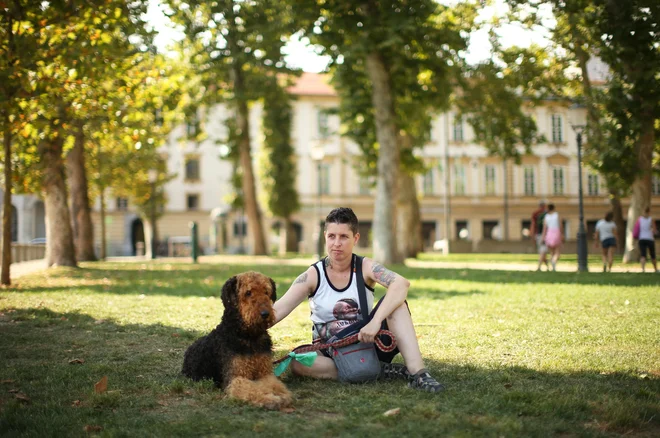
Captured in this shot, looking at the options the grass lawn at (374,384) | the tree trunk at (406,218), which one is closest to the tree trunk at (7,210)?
the grass lawn at (374,384)

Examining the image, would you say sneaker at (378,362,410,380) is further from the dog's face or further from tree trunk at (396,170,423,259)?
tree trunk at (396,170,423,259)

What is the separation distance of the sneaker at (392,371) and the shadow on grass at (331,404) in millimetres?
217

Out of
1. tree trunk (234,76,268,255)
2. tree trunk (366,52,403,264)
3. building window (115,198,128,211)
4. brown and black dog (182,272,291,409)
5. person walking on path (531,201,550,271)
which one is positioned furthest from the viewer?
building window (115,198,128,211)

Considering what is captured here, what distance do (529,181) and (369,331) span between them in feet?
214

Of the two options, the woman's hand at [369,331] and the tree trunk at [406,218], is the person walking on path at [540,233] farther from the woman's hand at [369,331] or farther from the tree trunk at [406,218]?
the woman's hand at [369,331]

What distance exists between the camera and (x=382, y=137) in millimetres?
24797

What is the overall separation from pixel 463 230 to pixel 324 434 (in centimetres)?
5965

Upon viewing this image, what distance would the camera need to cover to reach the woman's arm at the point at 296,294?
239 inches

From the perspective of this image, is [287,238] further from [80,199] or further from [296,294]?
[296,294]

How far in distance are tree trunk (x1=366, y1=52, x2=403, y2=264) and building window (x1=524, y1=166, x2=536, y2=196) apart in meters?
45.6

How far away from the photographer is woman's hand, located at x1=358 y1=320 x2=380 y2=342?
5797 millimetres

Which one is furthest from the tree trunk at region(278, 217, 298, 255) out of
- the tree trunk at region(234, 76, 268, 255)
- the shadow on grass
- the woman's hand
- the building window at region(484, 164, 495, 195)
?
the woman's hand

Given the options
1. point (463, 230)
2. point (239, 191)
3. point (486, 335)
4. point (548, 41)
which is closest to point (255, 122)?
point (239, 191)

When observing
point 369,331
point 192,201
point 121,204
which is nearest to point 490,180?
point 192,201
